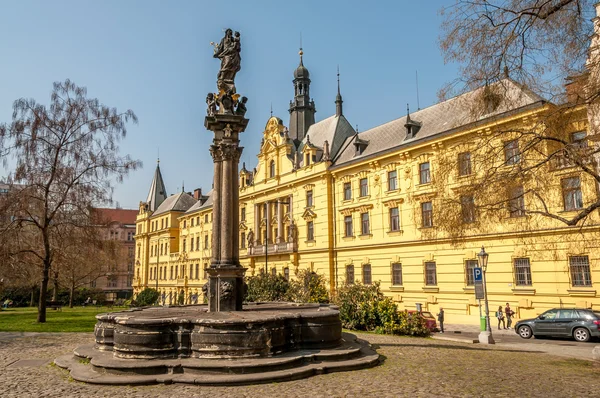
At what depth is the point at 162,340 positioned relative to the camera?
32.7ft

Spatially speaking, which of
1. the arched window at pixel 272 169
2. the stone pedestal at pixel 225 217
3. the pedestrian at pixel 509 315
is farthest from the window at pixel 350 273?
the stone pedestal at pixel 225 217

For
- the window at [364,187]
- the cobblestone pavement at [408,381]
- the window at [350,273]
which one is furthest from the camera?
the window at [350,273]

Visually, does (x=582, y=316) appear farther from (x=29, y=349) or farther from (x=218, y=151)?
(x=29, y=349)

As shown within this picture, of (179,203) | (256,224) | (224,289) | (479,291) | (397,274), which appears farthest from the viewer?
(179,203)

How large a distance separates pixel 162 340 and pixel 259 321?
6.98ft

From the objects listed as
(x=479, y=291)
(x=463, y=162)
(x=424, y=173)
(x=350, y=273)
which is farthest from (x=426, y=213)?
(x=463, y=162)

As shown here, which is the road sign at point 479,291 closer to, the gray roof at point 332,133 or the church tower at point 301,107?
the gray roof at point 332,133

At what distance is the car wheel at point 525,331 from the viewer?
21.7 m

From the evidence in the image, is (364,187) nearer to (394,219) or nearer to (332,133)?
(394,219)

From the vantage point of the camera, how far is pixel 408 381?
8.82 meters

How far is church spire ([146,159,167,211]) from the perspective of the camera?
80.1 m

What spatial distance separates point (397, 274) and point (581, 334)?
1399 cm

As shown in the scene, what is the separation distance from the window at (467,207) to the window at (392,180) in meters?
20.1

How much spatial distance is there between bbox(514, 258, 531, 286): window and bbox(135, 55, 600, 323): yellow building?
57 mm
